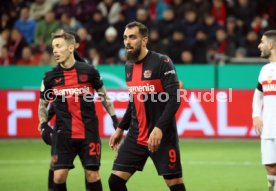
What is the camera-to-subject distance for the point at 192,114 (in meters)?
15.2

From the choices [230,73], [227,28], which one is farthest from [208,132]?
[227,28]

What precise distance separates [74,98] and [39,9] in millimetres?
12006

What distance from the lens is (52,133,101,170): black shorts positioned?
26.0ft

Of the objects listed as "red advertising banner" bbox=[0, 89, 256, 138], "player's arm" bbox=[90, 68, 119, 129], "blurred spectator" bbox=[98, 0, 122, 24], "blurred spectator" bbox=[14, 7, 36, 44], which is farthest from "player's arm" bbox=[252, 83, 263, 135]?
"blurred spectator" bbox=[14, 7, 36, 44]

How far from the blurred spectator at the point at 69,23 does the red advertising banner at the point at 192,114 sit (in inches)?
143

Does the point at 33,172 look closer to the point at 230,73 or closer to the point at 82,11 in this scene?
the point at 230,73

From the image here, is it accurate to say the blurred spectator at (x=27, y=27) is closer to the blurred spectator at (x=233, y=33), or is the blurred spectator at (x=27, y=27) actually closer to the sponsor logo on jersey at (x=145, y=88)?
the blurred spectator at (x=233, y=33)

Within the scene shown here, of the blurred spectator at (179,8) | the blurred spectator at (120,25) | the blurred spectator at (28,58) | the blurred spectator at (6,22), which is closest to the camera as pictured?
the blurred spectator at (28,58)

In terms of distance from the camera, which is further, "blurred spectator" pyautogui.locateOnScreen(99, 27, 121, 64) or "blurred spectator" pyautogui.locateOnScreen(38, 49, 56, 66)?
"blurred spectator" pyautogui.locateOnScreen(99, 27, 121, 64)

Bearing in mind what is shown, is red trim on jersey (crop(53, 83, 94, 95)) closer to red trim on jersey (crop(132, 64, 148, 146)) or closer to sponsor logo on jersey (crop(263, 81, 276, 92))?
red trim on jersey (crop(132, 64, 148, 146))

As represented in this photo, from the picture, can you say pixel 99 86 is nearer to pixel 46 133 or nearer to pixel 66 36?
pixel 66 36

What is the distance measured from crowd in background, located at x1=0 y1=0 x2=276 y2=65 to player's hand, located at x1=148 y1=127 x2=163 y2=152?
1007cm

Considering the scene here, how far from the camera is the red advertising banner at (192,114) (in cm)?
1523

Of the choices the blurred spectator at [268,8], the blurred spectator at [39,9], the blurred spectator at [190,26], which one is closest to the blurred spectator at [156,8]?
the blurred spectator at [190,26]
